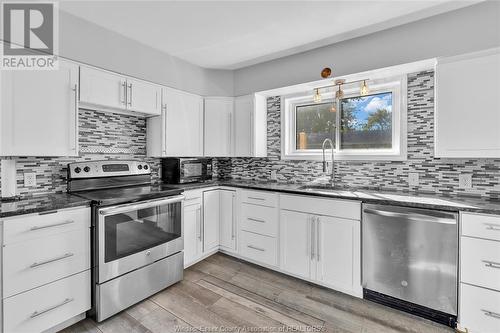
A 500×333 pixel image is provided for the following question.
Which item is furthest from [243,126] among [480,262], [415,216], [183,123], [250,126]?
[480,262]

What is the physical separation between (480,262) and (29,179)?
3.59 metres

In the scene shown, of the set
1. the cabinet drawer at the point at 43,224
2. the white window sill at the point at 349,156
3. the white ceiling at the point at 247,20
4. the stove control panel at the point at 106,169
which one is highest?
the white ceiling at the point at 247,20

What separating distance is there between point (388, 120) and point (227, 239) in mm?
2385

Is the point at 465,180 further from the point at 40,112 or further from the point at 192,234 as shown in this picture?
the point at 40,112

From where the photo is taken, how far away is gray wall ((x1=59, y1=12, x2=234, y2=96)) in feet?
6.74

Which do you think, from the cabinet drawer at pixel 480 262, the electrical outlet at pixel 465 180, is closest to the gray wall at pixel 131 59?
the electrical outlet at pixel 465 180

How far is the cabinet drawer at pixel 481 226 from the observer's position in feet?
5.22

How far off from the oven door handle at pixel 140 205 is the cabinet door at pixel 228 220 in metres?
0.66

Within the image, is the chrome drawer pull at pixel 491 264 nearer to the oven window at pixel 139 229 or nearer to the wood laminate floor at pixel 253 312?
the wood laminate floor at pixel 253 312

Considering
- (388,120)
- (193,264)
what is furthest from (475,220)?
(193,264)

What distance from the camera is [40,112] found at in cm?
187

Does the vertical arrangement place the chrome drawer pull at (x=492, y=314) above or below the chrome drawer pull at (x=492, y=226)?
below

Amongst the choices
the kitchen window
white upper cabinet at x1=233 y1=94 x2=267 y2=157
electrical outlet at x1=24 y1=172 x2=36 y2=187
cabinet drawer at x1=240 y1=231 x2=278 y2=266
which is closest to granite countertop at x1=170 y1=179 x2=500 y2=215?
the kitchen window

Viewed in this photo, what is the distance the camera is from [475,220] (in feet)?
5.43
